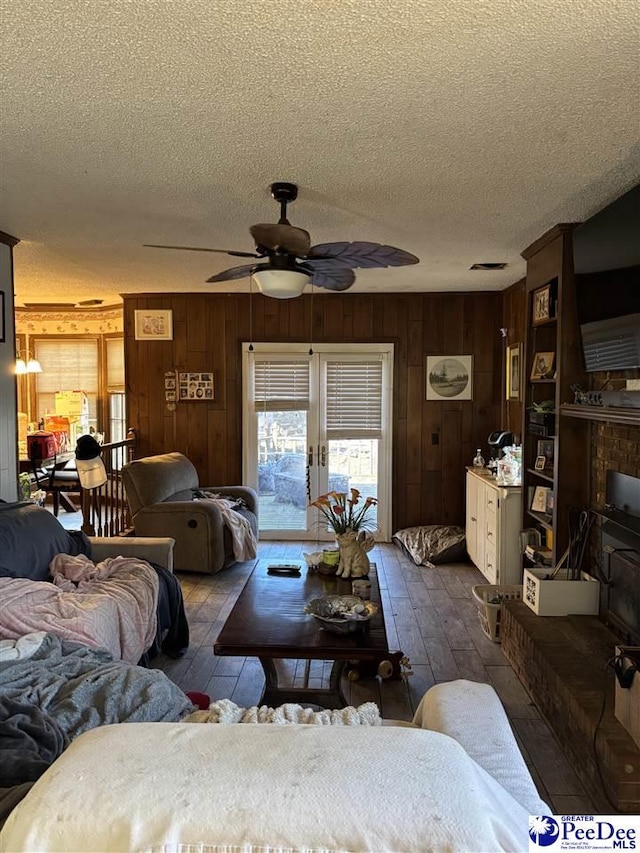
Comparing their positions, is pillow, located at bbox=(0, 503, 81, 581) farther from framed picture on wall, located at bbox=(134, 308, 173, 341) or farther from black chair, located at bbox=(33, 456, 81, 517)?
framed picture on wall, located at bbox=(134, 308, 173, 341)

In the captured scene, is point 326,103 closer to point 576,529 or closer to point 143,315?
point 576,529

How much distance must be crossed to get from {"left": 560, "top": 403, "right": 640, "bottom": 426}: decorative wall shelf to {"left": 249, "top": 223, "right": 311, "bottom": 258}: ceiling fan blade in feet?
5.40

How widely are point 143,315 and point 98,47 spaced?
4696 mm

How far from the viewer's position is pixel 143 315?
246 inches

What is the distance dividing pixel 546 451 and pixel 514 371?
1.59 meters

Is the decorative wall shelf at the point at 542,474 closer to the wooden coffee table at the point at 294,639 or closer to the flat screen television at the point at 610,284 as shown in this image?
the flat screen television at the point at 610,284

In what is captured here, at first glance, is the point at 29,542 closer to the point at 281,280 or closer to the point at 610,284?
the point at 281,280

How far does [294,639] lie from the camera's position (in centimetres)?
259

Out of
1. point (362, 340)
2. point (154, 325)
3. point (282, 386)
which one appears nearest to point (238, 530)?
point (282, 386)

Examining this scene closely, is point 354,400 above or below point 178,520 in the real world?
above

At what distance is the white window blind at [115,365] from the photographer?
7535mm

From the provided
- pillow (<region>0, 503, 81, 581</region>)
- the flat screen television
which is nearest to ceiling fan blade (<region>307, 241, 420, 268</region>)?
the flat screen television

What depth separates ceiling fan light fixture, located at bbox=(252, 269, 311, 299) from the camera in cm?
270

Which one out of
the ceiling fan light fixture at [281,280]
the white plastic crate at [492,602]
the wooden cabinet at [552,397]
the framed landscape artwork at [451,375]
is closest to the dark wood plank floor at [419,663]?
the white plastic crate at [492,602]
